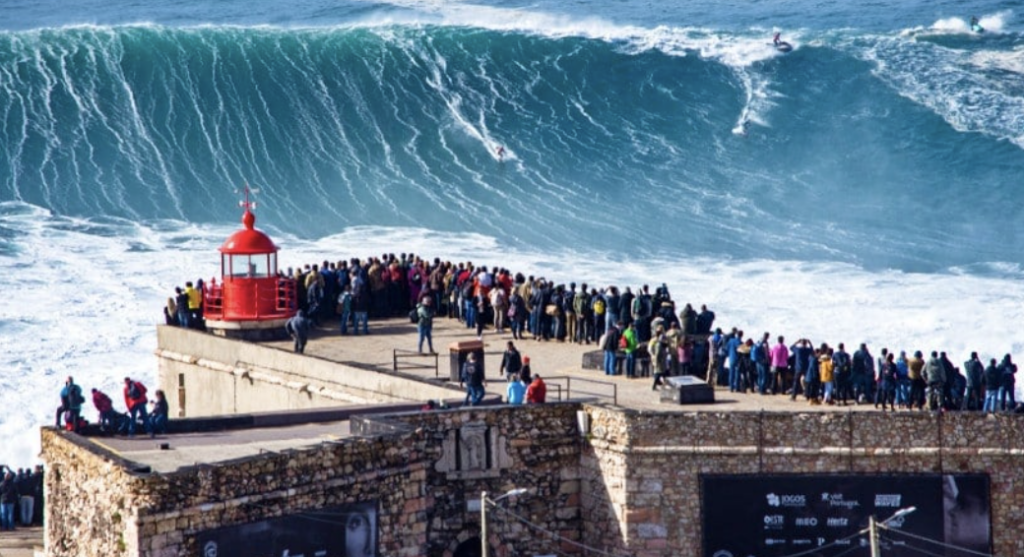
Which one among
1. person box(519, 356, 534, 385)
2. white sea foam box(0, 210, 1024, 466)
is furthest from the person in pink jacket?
white sea foam box(0, 210, 1024, 466)

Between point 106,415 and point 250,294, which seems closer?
point 106,415

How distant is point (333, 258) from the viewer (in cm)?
6222

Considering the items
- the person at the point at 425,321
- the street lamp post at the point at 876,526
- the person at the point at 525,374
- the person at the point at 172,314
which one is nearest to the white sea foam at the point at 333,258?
the person at the point at 172,314

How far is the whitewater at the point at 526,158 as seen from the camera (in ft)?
198

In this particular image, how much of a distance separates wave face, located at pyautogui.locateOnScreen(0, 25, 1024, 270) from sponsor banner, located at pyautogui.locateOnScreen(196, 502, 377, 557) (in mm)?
28941

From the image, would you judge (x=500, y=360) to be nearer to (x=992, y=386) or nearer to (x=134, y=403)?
(x=134, y=403)

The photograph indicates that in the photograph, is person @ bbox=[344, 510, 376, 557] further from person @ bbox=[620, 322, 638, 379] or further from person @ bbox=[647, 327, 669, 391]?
person @ bbox=[620, 322, 638, 379]

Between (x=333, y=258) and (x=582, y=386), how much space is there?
23.2 m

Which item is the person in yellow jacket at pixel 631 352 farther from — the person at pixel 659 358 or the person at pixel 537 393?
the person at pixel 537 393

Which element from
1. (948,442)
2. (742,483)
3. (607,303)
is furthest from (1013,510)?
(607,303)

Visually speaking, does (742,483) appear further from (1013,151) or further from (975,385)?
(1013,151)

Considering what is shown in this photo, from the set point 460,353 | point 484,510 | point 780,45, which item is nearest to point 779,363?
point 460,353

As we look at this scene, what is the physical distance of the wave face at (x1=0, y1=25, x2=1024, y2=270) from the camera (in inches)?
2653

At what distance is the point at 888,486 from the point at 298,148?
38732 mm
